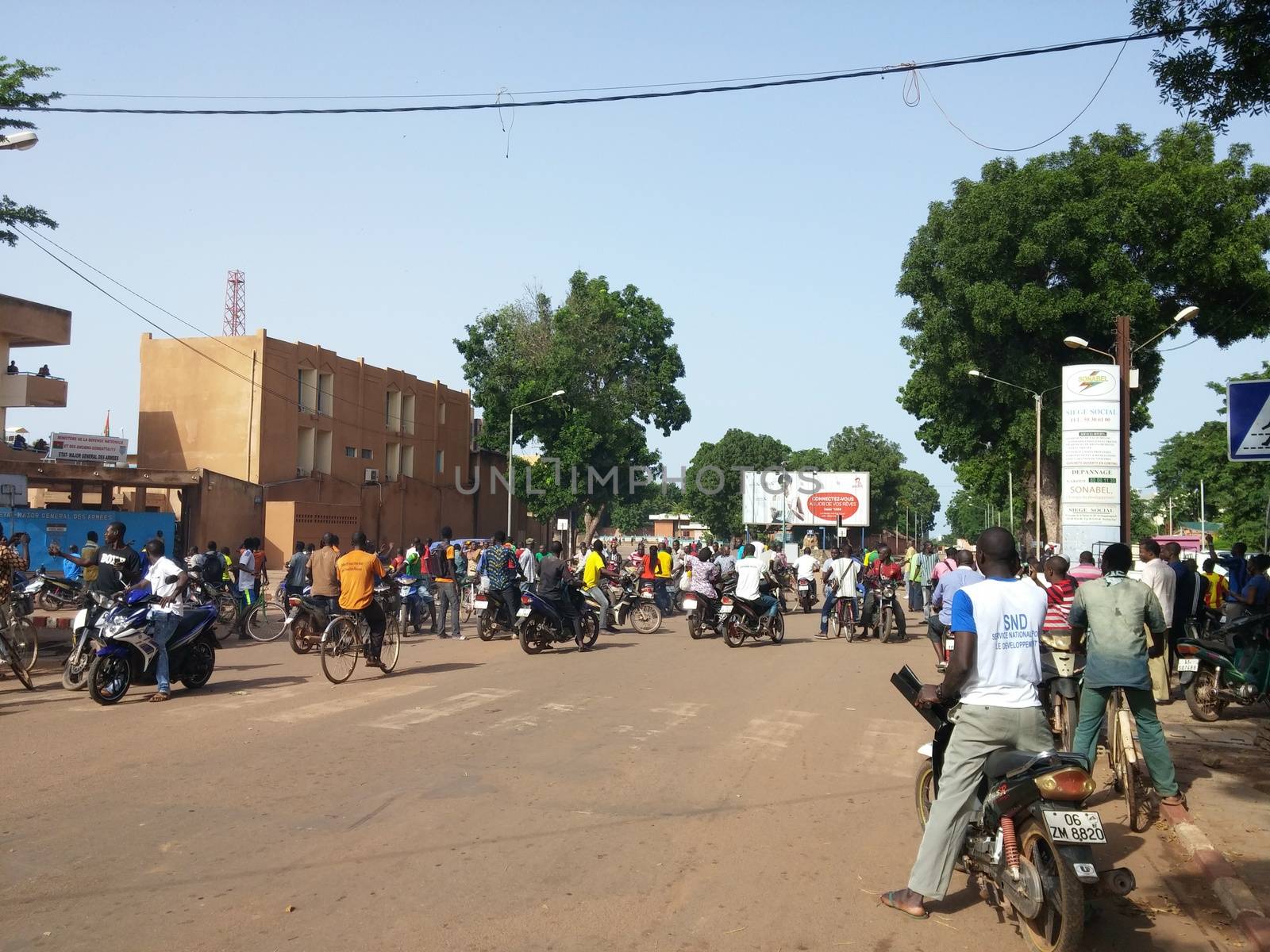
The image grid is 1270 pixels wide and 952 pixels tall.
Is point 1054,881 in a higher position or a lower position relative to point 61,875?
→ higher

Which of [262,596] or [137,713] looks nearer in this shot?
[137,713]

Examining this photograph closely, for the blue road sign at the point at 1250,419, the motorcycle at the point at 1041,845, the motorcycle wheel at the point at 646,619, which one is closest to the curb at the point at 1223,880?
the motorcycle at the point at 1041,845

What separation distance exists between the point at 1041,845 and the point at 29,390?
36.7 m

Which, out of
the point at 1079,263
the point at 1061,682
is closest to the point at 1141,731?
the point at 1061,682

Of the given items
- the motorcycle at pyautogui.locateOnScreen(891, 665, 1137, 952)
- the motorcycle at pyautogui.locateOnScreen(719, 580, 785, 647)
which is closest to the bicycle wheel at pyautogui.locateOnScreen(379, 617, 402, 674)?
the motorcycle at pyautogui.locateOnScreen(719, 580, 785, 647)

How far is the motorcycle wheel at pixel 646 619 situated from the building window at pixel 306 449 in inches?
1058

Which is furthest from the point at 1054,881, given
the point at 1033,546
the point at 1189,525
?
the point at 1189,525

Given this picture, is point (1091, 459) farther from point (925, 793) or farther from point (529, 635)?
point (925, 793)

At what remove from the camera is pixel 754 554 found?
64.8 ft

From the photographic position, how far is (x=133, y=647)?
11.3 metres

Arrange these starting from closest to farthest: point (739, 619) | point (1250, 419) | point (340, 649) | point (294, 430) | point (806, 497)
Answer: point (1250, 419) < point (340, 649) < point (739, 619) < point (294, 430) < point (806, 497)

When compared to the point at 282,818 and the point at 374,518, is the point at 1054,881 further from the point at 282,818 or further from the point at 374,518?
the point at 374,518

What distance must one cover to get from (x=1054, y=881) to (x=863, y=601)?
15907mm

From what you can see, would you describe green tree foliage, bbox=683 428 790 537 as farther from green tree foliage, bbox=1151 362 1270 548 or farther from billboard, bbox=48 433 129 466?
billboard, bbox=48 433 129 466
